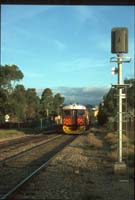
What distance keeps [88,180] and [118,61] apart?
343cm

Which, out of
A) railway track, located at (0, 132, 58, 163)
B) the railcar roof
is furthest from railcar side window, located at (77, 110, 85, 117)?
railway track, located at (0, 132, 58, 163)

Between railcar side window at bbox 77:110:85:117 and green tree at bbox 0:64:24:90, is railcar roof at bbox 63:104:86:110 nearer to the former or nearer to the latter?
railcar side window at bbox 77:110:85:117

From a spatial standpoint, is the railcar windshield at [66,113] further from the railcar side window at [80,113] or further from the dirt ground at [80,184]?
the dirt ground at [80,184]

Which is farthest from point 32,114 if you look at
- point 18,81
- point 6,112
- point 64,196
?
point 64,196

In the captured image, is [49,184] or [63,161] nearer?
[49,184]

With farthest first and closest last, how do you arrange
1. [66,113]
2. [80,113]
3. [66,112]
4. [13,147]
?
[66,112]
[66,113]
[80,113]
[13,147]

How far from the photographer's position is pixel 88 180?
42.5ft

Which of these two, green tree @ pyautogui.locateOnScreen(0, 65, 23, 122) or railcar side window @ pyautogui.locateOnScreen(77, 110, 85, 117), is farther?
green tree @ pyautogui.locateOnScreen(0, 65, 23, 122)

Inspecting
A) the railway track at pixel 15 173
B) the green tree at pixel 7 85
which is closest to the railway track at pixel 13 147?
the railway track at pixel 15 173

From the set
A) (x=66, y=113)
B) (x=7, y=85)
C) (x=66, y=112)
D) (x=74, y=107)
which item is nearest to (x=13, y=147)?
(x=74, y=107)

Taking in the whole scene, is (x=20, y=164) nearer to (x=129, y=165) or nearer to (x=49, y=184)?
(x=129, y=165)

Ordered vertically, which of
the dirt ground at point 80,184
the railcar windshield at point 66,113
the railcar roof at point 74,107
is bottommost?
the dirt ground at point 80,184

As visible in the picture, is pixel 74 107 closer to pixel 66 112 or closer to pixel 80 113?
pixel 80 113
